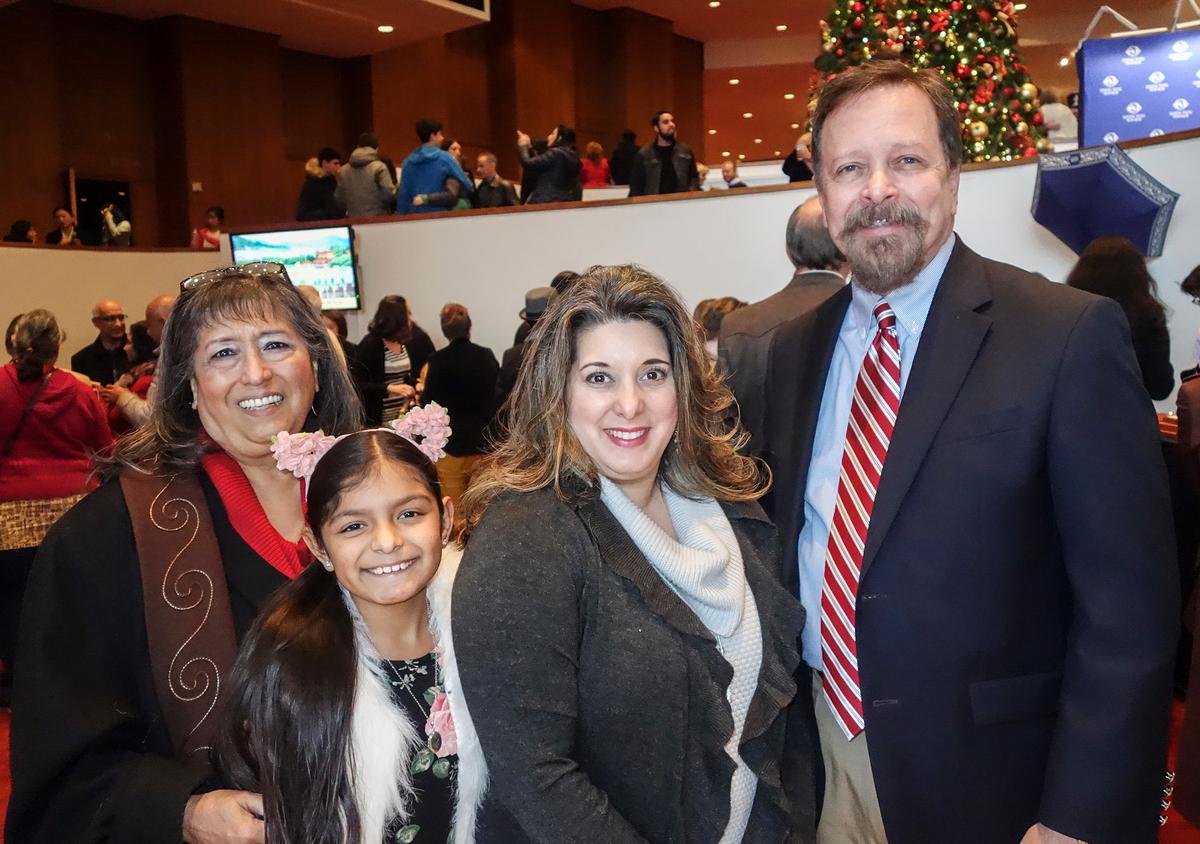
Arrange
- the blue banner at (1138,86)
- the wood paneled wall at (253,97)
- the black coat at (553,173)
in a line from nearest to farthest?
1. the blue banner at (1138,86)
2. the black coat at (553,173)
3. the wood paneled wall at (253,97)

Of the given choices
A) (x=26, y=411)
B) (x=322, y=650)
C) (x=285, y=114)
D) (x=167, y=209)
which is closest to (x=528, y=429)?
(x=322, y=650)

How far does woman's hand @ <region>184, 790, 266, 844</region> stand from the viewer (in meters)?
1.58

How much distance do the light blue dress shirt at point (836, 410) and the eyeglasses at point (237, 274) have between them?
43.0 inches

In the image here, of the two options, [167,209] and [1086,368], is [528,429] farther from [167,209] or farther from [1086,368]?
[167,209]

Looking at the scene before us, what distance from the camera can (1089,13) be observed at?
1622 centimetres

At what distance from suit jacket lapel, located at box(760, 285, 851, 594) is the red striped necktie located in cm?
8

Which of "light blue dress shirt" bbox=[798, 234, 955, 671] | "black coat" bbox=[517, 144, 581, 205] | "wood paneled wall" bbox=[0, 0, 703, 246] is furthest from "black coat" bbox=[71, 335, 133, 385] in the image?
"light blue dress shirt" bbox=[798, 234, 955, 671]

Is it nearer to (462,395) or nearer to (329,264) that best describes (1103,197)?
(462,395)

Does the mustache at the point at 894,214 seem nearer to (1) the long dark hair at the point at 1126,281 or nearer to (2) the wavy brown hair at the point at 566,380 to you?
Answer: (2) the wavy brown hair at the point at 566,380

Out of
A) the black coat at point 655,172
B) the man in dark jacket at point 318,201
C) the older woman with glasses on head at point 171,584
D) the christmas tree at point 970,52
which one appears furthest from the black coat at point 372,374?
the older woman with glasses on head at point 171,584

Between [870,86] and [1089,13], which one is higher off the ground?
[1089,13]

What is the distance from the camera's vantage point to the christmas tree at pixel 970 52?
6469 millimetres

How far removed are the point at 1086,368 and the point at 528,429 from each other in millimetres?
928

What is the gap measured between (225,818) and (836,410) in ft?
4.24
